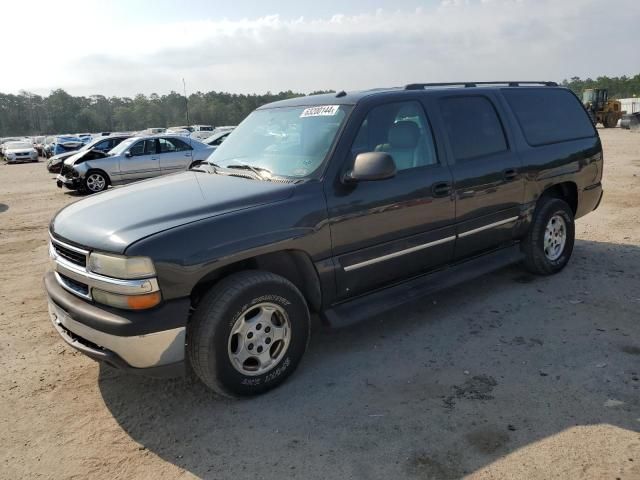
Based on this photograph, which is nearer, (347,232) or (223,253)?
(223,253)

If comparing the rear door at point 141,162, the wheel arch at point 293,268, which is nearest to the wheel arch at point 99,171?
the rear door at point 141,162

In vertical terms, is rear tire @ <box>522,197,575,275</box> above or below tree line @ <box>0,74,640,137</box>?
below

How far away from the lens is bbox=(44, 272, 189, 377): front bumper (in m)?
2.85

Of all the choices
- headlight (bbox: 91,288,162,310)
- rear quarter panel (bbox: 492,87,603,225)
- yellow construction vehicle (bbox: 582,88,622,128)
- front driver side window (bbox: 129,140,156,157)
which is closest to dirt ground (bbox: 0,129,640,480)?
headlight (bbox: 91,288,162,310)

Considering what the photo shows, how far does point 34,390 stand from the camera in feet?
11.8

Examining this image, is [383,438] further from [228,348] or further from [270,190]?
[270,190]

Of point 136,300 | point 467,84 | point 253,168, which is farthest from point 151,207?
point 467,84

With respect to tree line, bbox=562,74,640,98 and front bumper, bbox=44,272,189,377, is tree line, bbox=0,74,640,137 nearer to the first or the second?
tree line, bbox=562,74,640,98

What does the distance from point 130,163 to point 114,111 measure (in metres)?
96.8

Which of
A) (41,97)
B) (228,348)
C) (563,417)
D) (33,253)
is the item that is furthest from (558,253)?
(41,97)

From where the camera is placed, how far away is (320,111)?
4016 mm

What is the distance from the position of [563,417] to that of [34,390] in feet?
11.3

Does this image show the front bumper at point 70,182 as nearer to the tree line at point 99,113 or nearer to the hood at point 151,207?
the hood at point 151,207

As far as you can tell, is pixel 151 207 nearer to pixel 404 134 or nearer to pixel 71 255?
pixel 71 255
